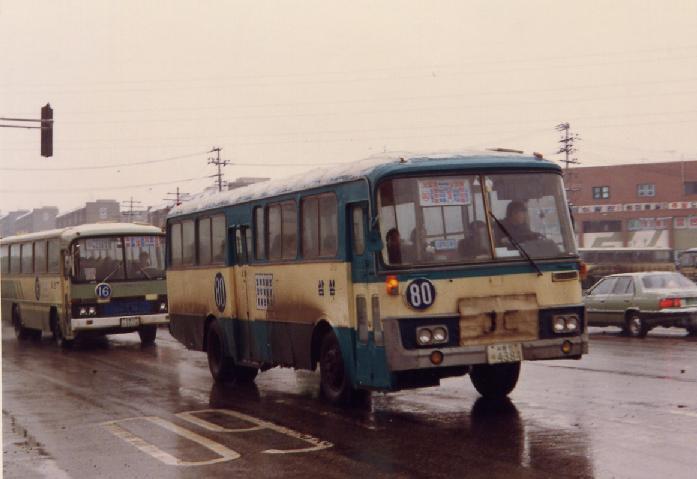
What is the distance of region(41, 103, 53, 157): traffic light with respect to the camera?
28766 mm

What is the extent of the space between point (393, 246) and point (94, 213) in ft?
554

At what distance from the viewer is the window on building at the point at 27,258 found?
99.1 feet

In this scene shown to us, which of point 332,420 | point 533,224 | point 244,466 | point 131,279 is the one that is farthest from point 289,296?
point 131,279

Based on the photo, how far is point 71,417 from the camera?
12875 millimetres

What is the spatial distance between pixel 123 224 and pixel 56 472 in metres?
18.6

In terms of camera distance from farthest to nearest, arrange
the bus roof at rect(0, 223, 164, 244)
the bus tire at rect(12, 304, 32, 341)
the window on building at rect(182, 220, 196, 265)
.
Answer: the bus tire at rect(12, 304, 32, 341) < the bus roof at rect(0, 223, 164, 244) < the window on building at rect(182, 220, 196, 265)

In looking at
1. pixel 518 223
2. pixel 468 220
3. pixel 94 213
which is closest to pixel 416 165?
pixel 468 220

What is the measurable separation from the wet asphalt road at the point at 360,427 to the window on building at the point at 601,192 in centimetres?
8425

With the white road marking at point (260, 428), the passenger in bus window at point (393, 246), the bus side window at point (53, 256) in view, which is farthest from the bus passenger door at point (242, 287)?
the bus side window at point (53, 256)

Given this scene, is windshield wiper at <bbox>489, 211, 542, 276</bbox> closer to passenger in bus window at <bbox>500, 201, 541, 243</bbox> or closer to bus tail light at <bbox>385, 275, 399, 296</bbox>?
passenger in bus window at <bbox>500, 201, 541, 243</bbox>

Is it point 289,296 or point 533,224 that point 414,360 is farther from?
point 289,296

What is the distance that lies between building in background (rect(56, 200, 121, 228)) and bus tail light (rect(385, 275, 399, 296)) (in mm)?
162605

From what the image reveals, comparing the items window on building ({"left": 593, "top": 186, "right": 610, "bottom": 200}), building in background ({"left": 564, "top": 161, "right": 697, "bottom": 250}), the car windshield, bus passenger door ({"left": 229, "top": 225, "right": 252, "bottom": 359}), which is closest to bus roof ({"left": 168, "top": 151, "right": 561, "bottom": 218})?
bus passenger door ({"left": 229, "top": 225, "right": 252, "bottom": 359})

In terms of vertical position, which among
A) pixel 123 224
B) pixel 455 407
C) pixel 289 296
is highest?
pixel 123 224
